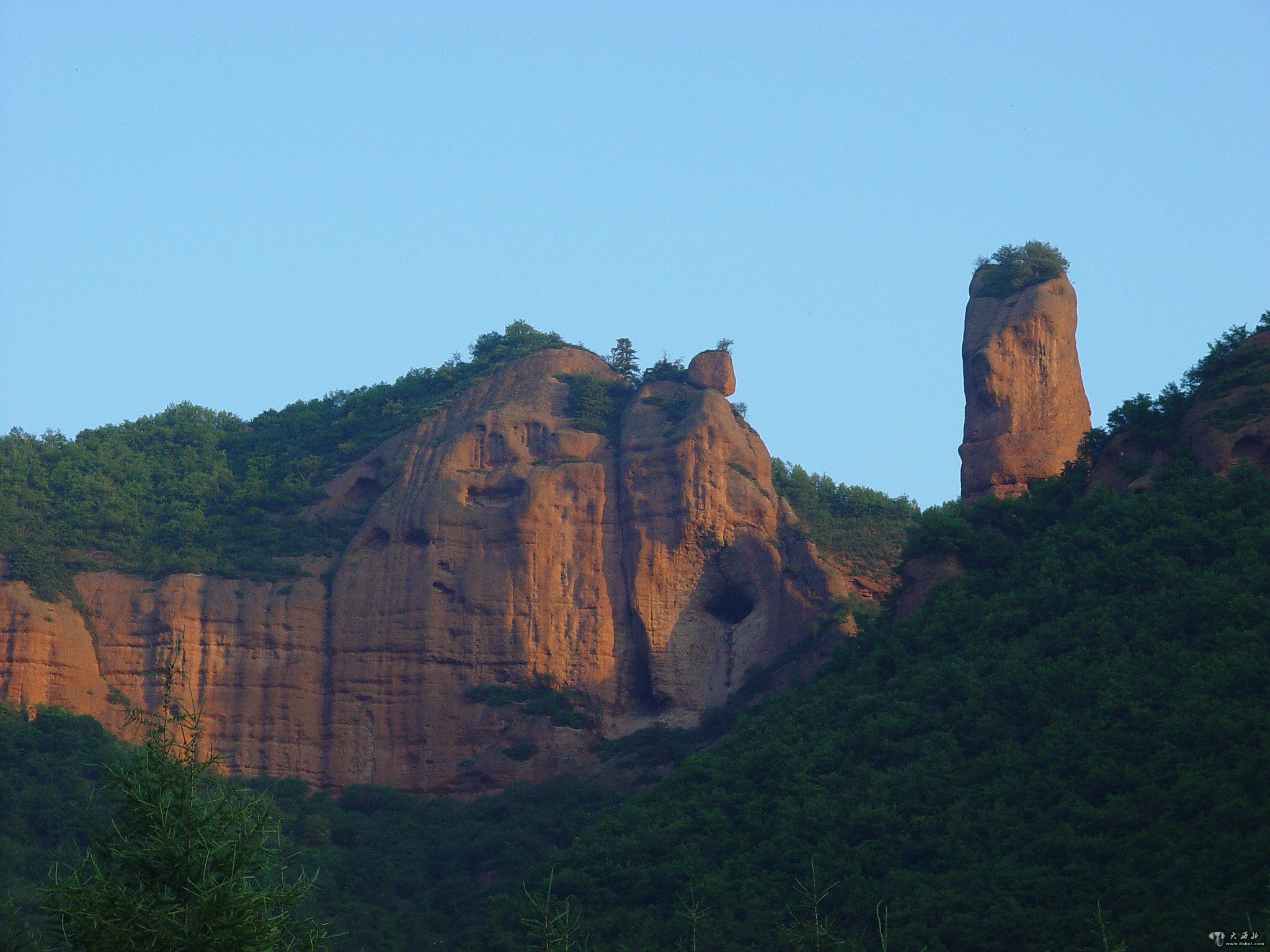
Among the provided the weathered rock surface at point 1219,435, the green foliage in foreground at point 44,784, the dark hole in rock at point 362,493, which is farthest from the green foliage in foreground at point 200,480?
the weathered rock surface at point 1219,435

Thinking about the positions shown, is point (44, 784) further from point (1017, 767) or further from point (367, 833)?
point (1017, 767)

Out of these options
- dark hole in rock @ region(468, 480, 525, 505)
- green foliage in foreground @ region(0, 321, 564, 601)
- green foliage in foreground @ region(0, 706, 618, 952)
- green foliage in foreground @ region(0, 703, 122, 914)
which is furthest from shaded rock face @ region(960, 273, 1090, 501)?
green foliage in foreground @ region(0, 703, 122, 914)

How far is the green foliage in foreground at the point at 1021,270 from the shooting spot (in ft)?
128

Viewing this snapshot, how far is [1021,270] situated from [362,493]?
1972 centimetres

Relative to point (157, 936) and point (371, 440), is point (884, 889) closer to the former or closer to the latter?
point (157, 936)

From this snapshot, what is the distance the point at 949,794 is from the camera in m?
26.1

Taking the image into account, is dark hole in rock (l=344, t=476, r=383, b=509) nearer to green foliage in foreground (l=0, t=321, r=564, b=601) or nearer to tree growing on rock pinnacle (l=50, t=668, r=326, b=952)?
green foliage in foreground (l=0, t=321, r=564, b=601)

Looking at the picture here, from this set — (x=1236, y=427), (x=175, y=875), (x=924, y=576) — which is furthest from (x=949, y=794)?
(x=175, y=875)

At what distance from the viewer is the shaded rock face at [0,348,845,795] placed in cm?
3809

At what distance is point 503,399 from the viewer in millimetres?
Answer: 43969

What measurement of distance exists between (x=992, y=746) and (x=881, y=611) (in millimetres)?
8711

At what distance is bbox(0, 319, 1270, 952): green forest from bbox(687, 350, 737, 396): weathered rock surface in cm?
995

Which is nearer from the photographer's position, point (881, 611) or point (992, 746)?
point (992, 746)

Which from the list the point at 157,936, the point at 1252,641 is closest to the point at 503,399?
the point at 1252,641
